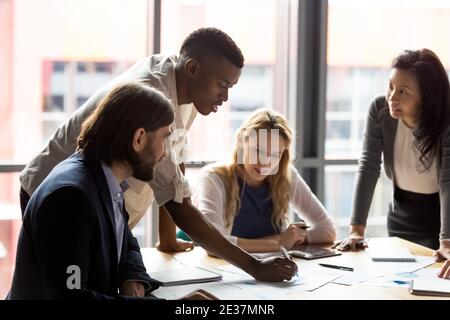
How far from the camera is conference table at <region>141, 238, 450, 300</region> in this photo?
1979mm

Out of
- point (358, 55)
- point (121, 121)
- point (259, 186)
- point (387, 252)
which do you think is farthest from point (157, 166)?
point (358, 55)

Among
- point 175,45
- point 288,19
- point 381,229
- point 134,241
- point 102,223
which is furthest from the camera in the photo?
point 381,229

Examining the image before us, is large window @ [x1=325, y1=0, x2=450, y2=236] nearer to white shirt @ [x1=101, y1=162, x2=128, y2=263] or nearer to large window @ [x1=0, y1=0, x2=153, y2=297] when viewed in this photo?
large window @ [x1=0, y1=0, x2=153, y2=297]

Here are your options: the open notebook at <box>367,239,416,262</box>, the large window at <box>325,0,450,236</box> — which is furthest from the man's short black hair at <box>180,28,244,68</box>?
the large window at <box>325,0,450,236</box>

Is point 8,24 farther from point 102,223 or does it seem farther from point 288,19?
point 102,223

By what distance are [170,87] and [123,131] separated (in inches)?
21.0

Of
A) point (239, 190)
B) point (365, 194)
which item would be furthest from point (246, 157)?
point (365, 194)

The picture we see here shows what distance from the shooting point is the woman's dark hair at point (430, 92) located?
278 cm

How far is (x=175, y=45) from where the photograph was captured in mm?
3680

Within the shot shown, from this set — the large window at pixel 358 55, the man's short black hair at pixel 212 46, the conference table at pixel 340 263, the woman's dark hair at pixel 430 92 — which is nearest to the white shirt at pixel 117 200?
the conference table at pixel 340 263

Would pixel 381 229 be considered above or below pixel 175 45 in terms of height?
below

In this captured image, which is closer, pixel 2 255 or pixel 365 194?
pixel 365 194

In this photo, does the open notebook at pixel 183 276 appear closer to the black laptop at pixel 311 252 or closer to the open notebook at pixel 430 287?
the black laptop at pixel 311 252

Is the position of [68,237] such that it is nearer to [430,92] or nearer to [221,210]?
[221,210]
